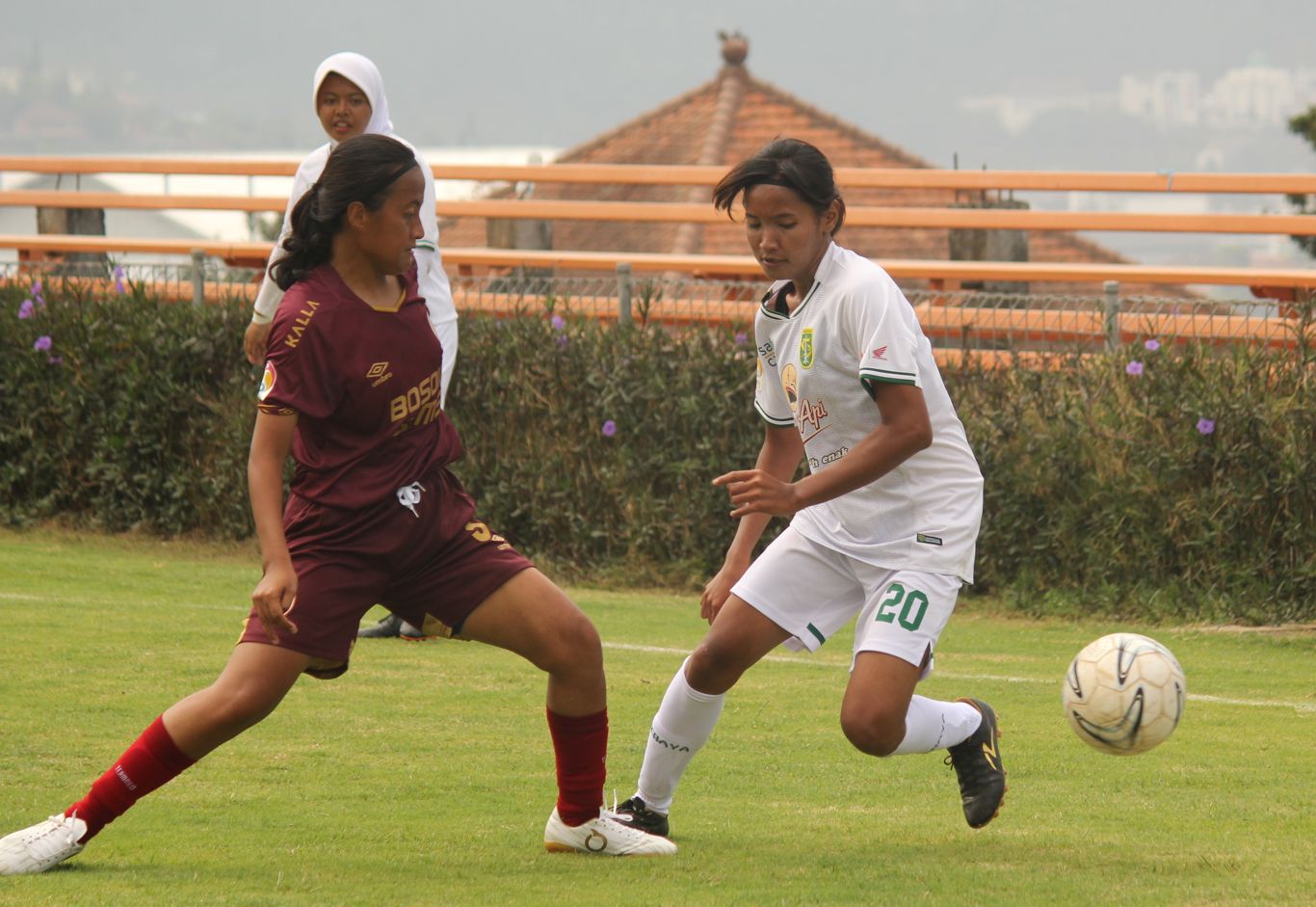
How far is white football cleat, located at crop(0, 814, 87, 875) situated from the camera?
15.1ft

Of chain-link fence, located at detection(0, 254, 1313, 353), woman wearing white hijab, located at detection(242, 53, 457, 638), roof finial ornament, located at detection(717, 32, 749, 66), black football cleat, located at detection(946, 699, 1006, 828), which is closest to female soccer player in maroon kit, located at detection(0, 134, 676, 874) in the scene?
black football cleat, located at detection(946, 699, 1006, 828)

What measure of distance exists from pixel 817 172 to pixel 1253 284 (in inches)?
362

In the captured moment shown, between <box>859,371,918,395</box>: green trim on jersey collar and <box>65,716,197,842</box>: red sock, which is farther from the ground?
<box>859,371,918,395</box>: green trim on jersey collar

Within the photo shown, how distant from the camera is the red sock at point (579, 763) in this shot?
5.01m

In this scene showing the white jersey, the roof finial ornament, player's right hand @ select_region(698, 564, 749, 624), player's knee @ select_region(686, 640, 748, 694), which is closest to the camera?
the white jersey

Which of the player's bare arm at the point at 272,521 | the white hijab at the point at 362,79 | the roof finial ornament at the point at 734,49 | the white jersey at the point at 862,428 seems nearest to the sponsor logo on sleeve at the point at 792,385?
the white jersey at the point at 862,428

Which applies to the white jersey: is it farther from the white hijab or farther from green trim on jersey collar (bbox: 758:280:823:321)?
the white hijab

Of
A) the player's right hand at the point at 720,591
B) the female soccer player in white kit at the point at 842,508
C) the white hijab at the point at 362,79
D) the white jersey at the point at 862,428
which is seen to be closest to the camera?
the female soccer player in white kit at the point at 842,508

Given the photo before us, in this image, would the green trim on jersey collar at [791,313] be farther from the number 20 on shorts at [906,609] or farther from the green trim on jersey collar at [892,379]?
the number 20 on shorts at [906,609]

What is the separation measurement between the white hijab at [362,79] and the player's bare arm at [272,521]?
3.19 metres

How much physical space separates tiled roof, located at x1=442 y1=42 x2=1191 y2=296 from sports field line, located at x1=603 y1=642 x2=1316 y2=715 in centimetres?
1033

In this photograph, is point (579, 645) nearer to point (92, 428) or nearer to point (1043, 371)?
point (1043, 371)

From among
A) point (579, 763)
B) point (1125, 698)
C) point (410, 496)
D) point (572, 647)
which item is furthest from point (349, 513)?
point (1125, 698)

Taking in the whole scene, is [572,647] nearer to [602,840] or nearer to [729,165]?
[602,840]
